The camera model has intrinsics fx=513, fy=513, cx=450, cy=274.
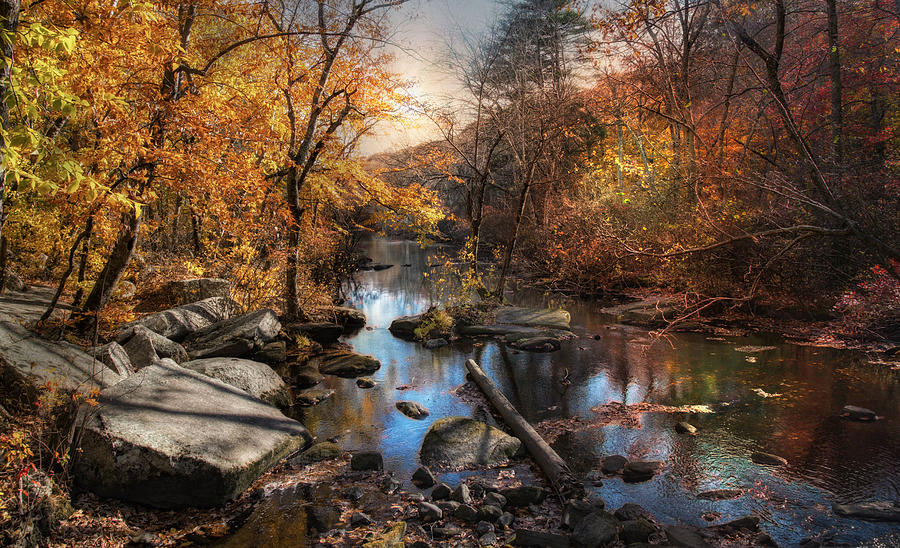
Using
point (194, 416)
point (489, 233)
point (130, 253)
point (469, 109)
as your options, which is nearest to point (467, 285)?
point (469, 109)

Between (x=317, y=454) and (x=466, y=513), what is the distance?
7.89 feet

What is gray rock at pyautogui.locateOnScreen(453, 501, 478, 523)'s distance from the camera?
5.11 metres

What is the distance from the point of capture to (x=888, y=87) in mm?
13094

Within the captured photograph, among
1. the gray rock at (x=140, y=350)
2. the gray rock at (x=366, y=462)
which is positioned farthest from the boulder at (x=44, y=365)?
the gray rock at (x=366, y=462)

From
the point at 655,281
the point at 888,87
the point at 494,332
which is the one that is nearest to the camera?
the point at 888,87

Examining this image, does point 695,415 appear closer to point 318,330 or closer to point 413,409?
point 413,409

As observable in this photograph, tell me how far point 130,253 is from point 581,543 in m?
8.33

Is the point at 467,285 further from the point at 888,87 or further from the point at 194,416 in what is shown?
the point at 888,87

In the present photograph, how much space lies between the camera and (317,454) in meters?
6.64

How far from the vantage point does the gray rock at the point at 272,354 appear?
11.2m

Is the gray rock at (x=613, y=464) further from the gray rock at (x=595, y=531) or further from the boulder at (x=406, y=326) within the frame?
the boulder at (x=406, y=326)

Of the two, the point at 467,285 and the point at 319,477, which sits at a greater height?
the point at 467,285

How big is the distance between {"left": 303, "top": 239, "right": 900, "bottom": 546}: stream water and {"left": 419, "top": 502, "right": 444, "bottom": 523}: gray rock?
2.95 ft

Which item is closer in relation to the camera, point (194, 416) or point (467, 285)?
point (194, 416)
